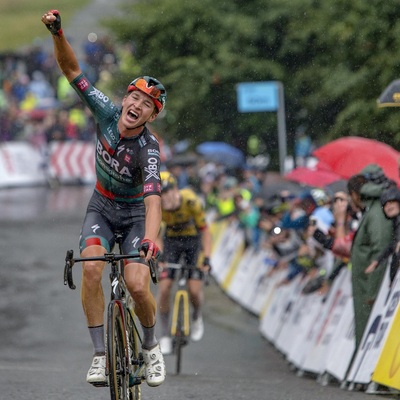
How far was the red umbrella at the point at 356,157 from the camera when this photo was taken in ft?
48.5

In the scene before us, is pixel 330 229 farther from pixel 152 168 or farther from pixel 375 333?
pixel 152 168

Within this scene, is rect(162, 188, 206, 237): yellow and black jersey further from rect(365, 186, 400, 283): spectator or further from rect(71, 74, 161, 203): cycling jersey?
rect(71, 74, 161, 203): cycling jersey

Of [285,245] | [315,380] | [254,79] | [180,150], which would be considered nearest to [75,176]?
[180,150]

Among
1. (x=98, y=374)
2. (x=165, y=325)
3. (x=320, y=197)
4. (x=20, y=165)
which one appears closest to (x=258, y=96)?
(x=320, y=197)

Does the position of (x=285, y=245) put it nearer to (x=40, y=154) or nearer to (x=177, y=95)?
(x=177, y=95)

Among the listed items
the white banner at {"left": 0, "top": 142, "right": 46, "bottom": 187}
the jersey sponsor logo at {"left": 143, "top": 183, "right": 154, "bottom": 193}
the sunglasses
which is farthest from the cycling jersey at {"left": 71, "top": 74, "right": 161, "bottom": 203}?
the white banner at {"left": 0, "top": 142, "right": 46, "bottom": 187}

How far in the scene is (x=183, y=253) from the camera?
1468cm

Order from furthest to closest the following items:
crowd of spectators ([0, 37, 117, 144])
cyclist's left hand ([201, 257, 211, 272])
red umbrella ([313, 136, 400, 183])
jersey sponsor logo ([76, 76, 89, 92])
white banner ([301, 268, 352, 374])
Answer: crowd of spectators ([0, 37, 117, 144]), red umbrella ([313, 136, 400, 183]), cyclist's left hand ([201, 257, 211, 272]), white banner ([301, 268, 352, 374]), jersey sponsor logo ([76, 76, 89, 92])

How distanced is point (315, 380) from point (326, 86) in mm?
7264

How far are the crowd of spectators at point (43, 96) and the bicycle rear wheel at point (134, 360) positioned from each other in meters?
26.2

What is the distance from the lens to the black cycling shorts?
29.4 ft

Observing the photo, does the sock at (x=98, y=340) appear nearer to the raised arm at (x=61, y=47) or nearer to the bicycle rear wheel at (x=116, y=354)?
the bicycle rear wheel at (x=116, y=354)

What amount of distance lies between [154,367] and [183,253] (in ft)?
18.8

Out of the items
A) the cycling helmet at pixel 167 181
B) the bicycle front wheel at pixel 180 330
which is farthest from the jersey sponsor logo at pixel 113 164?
the bicycle front wheel at pixel 180 330
